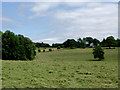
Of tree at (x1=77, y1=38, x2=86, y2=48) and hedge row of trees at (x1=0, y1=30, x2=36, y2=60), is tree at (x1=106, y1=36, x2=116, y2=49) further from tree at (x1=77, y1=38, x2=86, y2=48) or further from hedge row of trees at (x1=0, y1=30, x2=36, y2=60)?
hedge row of trees at (x1=0, y1=30, x2=36, y2=60)


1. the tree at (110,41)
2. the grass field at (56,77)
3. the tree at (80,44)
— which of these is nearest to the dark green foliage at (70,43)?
the tree at (80,44)

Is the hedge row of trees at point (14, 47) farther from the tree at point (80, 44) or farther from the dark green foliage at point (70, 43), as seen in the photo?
the dark green foliage at point (70, 43)

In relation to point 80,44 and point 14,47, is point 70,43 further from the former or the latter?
point 14,47

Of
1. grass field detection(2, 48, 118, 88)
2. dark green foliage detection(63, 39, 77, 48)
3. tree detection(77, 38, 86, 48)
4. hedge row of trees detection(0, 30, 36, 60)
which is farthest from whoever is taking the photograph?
dark green foliage detection(63, 39, 77, 48)

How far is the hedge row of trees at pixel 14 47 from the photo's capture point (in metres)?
38.4

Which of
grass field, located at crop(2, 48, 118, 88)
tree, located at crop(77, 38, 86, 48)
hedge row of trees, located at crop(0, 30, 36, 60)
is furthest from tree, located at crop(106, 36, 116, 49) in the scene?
grass field, located at crop(2, 48, 118, 88)

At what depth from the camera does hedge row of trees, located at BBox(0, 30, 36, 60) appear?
38.4 m

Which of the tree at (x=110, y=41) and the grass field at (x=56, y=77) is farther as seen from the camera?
the tree at (x=110, y=41)

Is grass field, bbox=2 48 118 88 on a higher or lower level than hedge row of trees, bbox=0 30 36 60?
lower

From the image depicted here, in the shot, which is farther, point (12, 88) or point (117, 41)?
point (117, 41)

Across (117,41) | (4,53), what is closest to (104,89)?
(4,53)

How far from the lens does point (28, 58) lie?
137 feet

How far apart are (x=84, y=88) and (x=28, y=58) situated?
34.6 m

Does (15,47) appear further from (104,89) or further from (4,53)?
(104,89)
